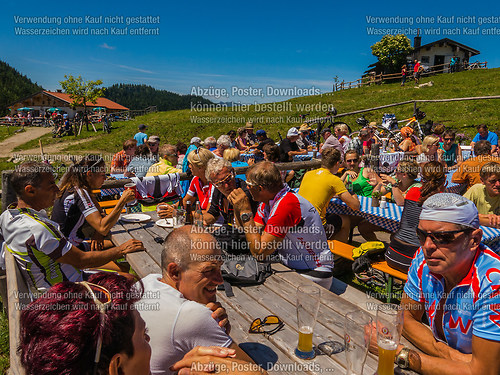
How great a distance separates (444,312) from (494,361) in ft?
1.06

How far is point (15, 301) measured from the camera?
2111mm

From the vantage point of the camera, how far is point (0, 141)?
28672mm

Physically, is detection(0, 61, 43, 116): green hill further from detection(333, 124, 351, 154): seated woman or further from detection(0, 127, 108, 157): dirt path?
detection(333, 124, 351, 154): seated woman

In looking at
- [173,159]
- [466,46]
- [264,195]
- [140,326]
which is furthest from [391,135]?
[466,46]

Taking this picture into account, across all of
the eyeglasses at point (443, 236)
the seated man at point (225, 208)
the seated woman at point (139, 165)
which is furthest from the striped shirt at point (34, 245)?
the seated woman at point (139, 165)

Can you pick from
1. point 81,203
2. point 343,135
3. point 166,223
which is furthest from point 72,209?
point 343,135

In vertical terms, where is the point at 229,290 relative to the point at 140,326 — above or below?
below

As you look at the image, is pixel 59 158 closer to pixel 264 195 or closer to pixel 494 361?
pixel 264 195

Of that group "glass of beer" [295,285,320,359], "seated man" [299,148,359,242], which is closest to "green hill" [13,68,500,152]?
"seated man" [299,148,359,242]

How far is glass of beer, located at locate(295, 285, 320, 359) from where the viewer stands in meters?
1.79

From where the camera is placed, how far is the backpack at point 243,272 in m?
2.67

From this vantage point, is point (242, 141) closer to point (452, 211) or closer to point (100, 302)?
point (452, 211)

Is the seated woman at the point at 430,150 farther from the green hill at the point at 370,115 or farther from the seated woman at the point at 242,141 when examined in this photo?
the green hill at the point at 370,115

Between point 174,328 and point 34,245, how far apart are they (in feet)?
5.47
